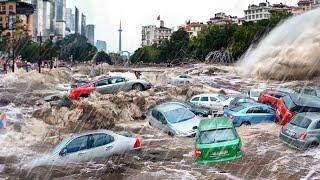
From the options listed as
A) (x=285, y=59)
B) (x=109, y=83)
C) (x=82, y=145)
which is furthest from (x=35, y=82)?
(x=82, y=145)

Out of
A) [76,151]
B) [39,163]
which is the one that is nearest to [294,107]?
[76,151]

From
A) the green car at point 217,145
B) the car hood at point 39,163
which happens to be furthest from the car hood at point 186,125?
the car hood at point 39,163

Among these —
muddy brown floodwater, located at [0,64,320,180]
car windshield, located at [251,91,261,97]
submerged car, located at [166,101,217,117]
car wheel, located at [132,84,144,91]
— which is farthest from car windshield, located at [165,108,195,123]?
car wheel, located at [132,84,144,91]

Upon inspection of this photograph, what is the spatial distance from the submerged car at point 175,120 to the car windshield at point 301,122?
12.3ft

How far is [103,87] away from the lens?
32188 mm

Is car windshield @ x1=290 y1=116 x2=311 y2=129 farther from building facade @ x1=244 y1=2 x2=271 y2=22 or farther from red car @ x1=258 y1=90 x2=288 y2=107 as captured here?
building facade @ x1=244 y1=2 x2=271 y2=22

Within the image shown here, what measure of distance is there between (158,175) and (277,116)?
9.22 meters

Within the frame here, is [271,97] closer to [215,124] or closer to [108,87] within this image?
[215,124]

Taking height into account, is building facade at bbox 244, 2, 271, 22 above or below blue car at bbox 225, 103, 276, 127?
above

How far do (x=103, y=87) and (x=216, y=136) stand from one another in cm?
1764

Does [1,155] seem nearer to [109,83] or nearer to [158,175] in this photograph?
[158,175]

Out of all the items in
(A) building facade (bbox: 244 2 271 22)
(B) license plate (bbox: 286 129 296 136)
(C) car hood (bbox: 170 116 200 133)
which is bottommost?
(C) car hood (bbox: 170 116 200 133)

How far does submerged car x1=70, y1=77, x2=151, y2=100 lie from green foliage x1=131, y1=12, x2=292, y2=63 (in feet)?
173

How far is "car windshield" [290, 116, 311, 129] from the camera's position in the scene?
16.5 meters
